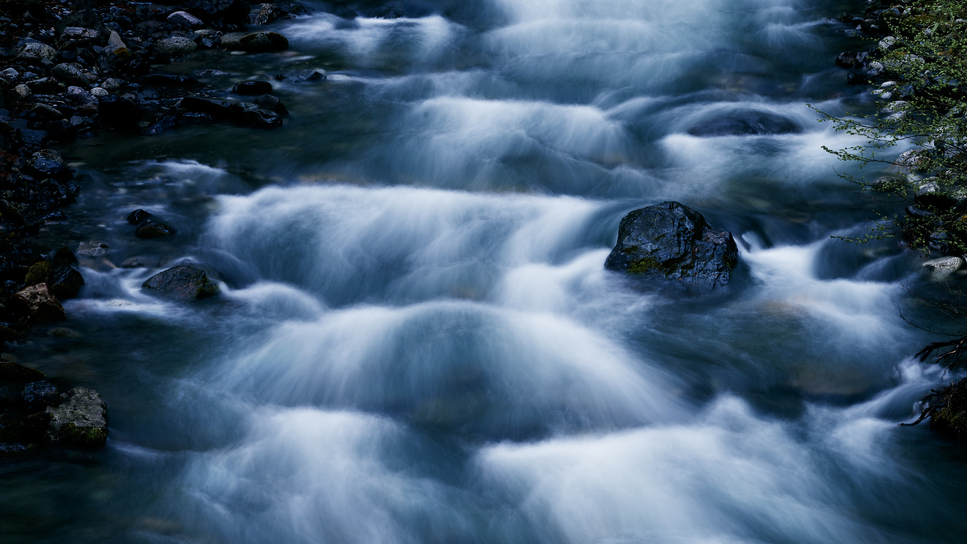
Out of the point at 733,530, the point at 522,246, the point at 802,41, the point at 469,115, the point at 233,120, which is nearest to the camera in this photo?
the point at 733,530

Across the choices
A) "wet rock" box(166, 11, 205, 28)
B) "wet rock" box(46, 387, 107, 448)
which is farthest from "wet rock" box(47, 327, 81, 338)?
"wet rock" box(166, 11, 205, 28)

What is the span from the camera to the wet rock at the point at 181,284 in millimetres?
7137

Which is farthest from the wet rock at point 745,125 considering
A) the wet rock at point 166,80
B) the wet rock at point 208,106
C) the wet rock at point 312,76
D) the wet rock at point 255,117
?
the wet rock at point 166,80

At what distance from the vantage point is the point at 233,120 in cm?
1085

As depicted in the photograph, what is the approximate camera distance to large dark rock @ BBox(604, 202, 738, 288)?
725cm

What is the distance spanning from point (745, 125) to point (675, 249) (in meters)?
4.53

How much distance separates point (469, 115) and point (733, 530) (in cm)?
848

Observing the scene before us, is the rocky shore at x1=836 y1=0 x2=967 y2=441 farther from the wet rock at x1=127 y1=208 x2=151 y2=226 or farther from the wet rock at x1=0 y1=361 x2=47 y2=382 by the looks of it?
the wet rock at x1=127 y1=208 x2=151 y2=226

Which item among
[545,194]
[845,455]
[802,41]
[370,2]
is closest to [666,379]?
[845,455]

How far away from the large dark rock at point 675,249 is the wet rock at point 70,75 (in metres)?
9.15

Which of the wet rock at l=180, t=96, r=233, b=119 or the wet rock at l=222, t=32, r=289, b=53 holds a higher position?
the wet rock at l=222, t=32, r=289, b=53

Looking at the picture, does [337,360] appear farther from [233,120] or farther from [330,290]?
[233,120]

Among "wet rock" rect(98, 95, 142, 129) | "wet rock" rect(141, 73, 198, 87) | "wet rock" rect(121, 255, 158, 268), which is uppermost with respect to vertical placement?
"wet rock" rect(141, 73, 198, 87)

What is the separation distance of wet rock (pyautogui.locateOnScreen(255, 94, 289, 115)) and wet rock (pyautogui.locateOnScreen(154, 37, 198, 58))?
132 inches
